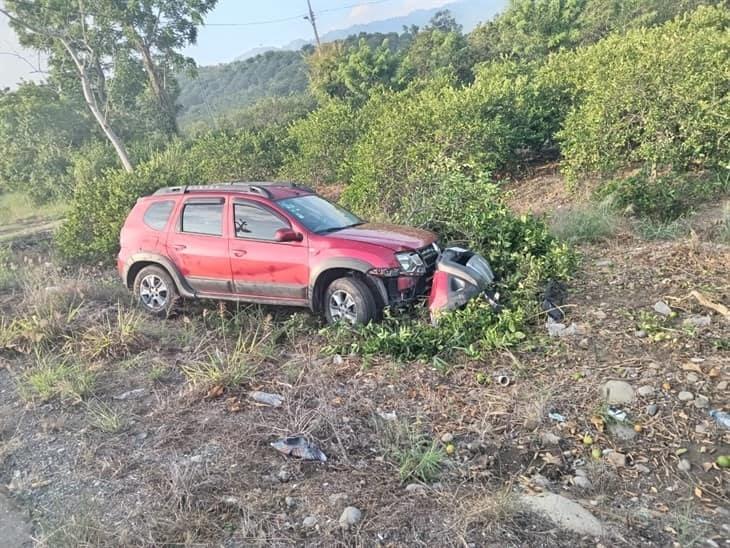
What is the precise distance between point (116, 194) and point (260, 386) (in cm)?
858

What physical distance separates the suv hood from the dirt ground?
46.0 inches

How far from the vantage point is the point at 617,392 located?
376 centimetres

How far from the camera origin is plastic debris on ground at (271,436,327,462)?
3455mm

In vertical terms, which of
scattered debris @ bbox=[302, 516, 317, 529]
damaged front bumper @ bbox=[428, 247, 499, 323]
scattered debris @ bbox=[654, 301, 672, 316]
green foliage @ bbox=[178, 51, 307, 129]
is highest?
green foliage @ bbox=[178, 51, 307, 129]

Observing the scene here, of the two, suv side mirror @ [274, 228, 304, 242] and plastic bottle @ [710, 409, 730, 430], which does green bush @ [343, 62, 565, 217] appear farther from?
plastic bottle @ [710, 409, 730, 430]

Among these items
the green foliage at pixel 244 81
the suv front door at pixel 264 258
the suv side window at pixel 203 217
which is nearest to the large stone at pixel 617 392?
the suv front door at pixel 264 258

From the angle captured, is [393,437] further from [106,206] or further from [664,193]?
[106,206]

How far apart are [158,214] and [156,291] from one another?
997 millimetres

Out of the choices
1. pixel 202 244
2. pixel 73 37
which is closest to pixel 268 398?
pixel 202 244

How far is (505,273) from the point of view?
18.8ft

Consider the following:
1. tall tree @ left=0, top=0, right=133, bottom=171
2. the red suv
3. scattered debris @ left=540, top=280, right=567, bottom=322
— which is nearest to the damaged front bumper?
the red suv

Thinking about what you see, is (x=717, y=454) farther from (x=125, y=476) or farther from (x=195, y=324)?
(x=195, y=324)

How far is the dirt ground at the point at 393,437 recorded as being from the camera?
281 centimetres

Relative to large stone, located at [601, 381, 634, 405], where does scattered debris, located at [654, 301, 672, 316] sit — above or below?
above
